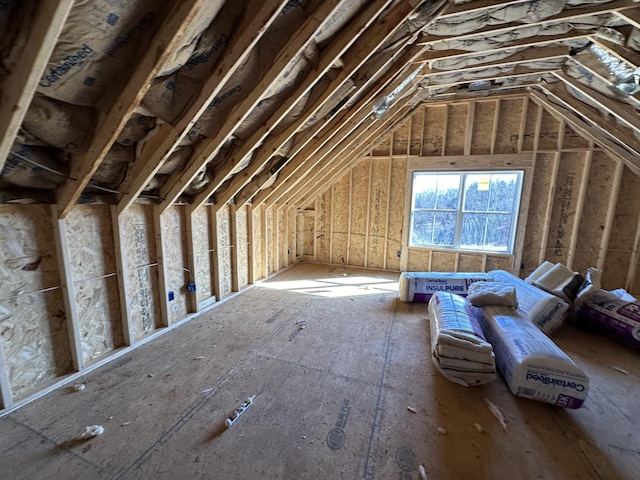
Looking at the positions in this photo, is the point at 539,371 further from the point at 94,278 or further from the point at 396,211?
the point at 396,211

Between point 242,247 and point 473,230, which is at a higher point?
point 473,230

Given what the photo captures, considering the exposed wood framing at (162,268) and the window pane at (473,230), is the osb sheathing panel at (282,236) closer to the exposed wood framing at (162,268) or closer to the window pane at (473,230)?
the exposed wood framing at (162,268)

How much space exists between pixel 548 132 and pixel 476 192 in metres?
1.41

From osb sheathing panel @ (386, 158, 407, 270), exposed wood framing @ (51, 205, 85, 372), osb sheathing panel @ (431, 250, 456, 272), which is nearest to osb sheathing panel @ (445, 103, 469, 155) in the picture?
osb sheathing panel @ (386, 158, 407, 270)

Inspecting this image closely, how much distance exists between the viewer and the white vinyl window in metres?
5.03

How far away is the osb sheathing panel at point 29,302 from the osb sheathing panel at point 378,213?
499cm

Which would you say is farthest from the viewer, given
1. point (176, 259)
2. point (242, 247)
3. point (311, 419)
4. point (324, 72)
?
point (242, 247)

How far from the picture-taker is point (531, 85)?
13.7 feet

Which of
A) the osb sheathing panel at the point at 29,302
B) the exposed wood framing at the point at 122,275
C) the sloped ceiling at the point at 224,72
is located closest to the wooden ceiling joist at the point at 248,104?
the sloped ceiling at the point at 224,72

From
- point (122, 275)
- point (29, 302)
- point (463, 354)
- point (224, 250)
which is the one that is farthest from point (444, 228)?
point (29, 302)

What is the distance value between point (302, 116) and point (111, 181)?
1.92m

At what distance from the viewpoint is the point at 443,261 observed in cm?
550

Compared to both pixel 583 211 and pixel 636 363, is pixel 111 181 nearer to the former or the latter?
pixel 636 363

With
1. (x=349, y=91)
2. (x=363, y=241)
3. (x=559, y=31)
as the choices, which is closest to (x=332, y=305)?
(x=363, y=241)
